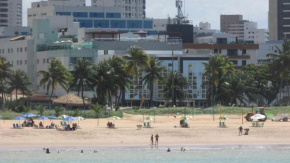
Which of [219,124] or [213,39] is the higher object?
[213,39]

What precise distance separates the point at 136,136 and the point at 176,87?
138 feet

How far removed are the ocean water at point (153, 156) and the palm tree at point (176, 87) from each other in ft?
154

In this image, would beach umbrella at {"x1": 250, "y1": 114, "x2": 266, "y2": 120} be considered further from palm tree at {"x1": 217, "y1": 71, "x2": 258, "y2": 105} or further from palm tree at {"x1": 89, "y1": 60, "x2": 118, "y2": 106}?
palm tree at {"x1": 217, "y1": 71, "x2": 258, "y2": 105}

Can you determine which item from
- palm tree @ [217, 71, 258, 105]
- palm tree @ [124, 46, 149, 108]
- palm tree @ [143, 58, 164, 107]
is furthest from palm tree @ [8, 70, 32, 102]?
palm tree @ [217, 71, 258, 105]

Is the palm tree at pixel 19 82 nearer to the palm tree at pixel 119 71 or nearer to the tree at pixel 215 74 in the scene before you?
the palm tree at pixel 119 71

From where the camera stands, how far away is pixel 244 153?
75812 millimetres

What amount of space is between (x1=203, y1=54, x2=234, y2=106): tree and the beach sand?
118 ft

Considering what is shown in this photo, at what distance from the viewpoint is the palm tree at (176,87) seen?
408ft

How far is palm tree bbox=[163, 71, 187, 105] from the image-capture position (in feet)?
408

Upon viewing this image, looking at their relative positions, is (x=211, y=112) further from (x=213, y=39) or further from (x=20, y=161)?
(x=213, y=39)

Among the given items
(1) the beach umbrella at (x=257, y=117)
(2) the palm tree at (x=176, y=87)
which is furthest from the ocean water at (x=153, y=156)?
(2) the palm tree at (x=176, y=87)

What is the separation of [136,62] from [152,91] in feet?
33.6

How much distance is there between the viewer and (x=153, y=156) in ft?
240

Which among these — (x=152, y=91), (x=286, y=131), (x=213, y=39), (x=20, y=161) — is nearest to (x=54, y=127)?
(x=20, y=161)
